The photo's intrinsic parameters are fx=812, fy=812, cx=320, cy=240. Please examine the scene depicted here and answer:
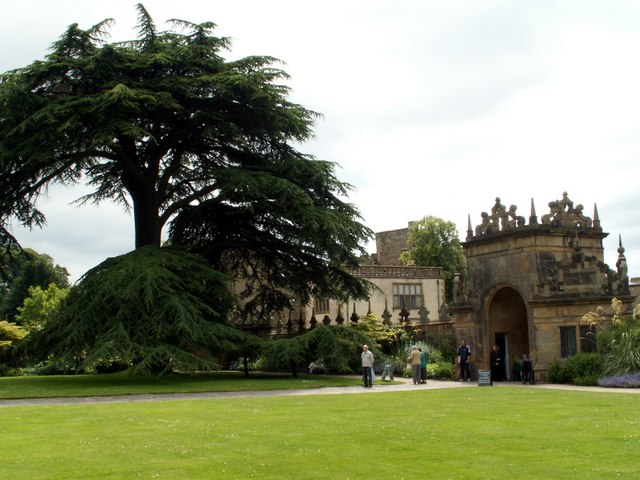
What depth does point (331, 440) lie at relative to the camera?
11688mm

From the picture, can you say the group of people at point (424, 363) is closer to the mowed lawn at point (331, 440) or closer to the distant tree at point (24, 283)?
the mowed lawn at point (331, 440)

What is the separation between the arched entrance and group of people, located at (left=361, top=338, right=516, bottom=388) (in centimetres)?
37

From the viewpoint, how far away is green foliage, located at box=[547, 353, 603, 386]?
25.1m

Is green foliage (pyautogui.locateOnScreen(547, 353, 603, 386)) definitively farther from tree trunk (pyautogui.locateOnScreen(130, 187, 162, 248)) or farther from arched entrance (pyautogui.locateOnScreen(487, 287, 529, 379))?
tree trunk (pyautogui.locateOnScreen(130, 187, 162, 248))

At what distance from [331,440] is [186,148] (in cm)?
2285

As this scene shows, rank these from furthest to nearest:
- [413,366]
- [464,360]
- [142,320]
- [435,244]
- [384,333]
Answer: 1. [435,244]
2. [384,333]
3. [464,360]
4. [413,366]
5. [142,320]

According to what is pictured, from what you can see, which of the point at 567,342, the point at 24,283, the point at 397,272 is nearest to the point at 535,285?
the point at 567,342

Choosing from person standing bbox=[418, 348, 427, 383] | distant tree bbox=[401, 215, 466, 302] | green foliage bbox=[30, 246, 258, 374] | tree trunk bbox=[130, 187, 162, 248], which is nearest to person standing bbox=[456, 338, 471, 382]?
person standing bbox=[418, 348, 427, 383]

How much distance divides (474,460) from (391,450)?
4.19 ft

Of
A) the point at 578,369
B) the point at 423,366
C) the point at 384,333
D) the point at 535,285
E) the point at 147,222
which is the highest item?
the point at 147,222

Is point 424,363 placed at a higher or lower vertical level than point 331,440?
higher

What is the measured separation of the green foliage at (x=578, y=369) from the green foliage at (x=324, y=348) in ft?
19.6

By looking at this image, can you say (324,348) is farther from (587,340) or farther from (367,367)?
(587,340)

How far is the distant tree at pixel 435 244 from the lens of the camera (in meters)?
68.1
